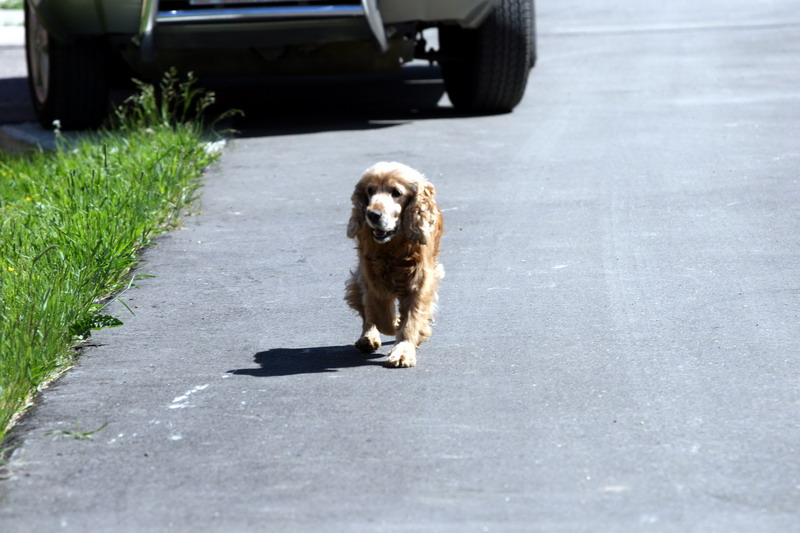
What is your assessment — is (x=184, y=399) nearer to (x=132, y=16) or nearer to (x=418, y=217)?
(x=418, y=217)

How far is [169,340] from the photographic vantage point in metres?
5.71

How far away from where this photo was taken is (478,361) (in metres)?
5.30

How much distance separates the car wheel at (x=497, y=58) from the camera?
33.8 feet

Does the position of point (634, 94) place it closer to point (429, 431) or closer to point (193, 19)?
point (193, 19)

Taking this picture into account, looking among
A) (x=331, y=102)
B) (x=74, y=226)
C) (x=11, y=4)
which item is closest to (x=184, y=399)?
(x=74, y=226)

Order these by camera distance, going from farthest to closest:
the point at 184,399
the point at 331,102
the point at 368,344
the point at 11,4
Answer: the point at 11,4 → the point at 331,102 → the point at 368,344 → the point at 184,399

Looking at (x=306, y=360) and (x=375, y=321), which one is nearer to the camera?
(x=306, y=360)

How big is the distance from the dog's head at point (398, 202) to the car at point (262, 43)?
4.33 m

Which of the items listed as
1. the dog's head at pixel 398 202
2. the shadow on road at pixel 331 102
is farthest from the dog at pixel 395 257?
the shadow on road at pixel 331 102

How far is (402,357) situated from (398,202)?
588mm

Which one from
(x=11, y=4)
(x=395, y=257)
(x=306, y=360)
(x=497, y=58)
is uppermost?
(x=395, y=257)

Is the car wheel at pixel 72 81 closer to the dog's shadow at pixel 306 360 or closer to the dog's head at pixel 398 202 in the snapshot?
the dog's shadow at pixel 306 360

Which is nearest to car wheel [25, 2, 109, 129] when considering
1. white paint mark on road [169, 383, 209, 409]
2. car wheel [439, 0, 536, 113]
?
car wheel [439, 0, 536, 113]

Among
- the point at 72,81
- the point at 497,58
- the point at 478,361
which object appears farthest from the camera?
the point at 497,58
